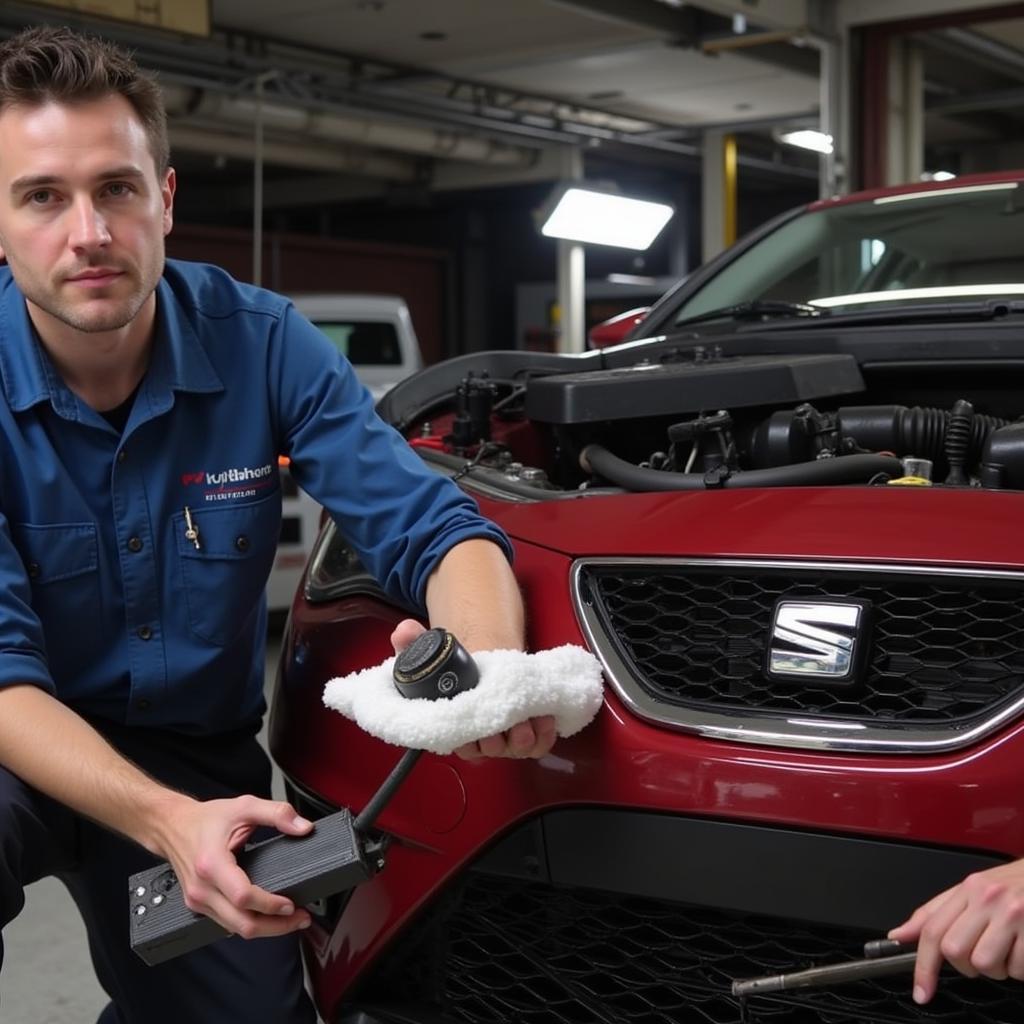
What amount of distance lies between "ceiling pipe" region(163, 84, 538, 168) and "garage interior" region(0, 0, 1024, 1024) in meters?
0.02

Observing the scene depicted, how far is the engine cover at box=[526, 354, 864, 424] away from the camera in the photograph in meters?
1.72

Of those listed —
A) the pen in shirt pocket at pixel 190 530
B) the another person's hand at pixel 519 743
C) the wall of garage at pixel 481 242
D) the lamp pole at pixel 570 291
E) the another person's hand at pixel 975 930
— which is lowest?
the another person's hand at pixel 975 930

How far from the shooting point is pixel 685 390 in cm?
172

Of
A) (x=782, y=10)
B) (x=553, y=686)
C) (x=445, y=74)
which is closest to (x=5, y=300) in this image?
(x=553, y=686)

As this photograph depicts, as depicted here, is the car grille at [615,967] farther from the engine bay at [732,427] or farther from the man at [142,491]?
the engine bay at [732,427]

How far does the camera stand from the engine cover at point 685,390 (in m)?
1.72

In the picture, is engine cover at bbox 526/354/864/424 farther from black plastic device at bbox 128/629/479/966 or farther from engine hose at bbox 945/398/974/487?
black plastic device at bbox 128/629/479/966

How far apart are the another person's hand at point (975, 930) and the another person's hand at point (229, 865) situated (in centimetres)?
49

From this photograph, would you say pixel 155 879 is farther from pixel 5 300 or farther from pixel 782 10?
pixel 782 10

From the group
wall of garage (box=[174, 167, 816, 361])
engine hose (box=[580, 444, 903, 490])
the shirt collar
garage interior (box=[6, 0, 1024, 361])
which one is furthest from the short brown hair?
wall of garage (box=[174, 167, 816, 361])

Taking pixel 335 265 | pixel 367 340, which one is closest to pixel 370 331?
pixel 367 340

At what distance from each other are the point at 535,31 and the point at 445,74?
1.30m

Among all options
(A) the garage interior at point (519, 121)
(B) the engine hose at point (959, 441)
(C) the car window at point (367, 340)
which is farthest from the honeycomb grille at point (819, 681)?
(C) the car window at point (367, 340)

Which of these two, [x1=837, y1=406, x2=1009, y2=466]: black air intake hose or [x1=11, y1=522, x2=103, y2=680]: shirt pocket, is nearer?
[x1=11, y1=522, x2=103, y2=680]: shirt pocket
